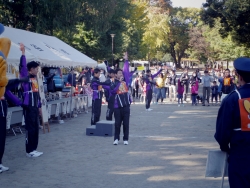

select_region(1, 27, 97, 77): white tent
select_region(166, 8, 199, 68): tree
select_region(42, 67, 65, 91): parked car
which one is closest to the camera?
select_region(1, 27, 97, 77): white tent

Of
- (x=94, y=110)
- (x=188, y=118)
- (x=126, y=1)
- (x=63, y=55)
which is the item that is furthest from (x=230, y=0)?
(x=126, y=1)

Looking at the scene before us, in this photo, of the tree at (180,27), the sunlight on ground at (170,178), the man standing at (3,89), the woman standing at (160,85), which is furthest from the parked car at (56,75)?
the tree at (180,27)

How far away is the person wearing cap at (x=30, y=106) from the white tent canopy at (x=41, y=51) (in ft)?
7.61

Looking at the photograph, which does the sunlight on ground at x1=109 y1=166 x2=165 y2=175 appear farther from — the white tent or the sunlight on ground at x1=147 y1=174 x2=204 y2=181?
the white tent

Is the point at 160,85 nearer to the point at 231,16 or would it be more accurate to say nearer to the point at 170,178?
the point at 231,16

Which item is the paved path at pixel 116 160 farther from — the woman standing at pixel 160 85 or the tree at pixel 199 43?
the tree at pixel 199 43

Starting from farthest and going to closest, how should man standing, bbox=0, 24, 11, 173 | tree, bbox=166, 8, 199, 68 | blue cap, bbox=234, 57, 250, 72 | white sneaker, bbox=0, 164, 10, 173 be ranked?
tree, bbox=166, 8, 199, 68 → white sneaker, bbox=0, 164, 10, 173 → man standing, bbox=0, 24, 11, 173 → blue cap, bbox=234, 57, 250, 72

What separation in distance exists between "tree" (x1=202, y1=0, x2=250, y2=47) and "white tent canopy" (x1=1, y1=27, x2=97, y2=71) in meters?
9.38

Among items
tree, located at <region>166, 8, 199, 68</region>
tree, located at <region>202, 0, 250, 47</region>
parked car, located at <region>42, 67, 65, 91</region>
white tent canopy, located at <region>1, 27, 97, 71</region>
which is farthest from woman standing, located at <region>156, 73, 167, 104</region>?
tree, located at <region>166, 8, 199, 68</region>

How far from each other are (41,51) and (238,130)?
11234mm

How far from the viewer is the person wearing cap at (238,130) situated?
414 centimetres

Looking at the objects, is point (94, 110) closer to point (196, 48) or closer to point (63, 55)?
point (63, 55)

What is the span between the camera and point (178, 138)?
11969 millimetres

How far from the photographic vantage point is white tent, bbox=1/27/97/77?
12.5 m
